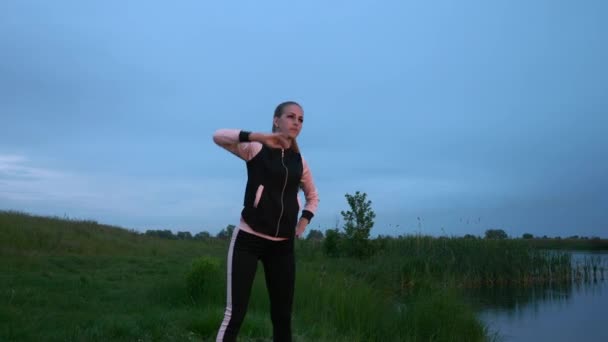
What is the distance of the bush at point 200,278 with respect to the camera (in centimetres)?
795

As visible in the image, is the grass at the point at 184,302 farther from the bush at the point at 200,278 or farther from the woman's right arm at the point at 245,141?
the woman's right arm at the point at 245,141

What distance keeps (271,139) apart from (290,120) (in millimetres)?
300

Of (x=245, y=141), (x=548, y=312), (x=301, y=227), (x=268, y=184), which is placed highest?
(x=245, y=141)

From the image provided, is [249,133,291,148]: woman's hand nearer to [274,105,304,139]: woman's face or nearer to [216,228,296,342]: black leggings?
[274,105,304,139]: woman's face

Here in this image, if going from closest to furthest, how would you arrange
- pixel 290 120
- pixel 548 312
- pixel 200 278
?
pixel 290 120, pixel 200 278, pixel 548 312

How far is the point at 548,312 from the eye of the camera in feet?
44.4

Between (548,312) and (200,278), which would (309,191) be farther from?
(548,312)

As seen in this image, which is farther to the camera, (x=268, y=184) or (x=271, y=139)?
(x=268, y=184)

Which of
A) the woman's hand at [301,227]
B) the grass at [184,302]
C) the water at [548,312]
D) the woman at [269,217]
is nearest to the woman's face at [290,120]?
the woman at [269,217]

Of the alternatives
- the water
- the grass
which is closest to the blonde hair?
the grass

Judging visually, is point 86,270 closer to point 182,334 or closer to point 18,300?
point 18,300

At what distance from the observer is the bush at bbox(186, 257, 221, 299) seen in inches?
313

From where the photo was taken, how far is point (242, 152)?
131 inches

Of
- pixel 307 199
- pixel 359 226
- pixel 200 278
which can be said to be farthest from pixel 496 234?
pixel 307 199
